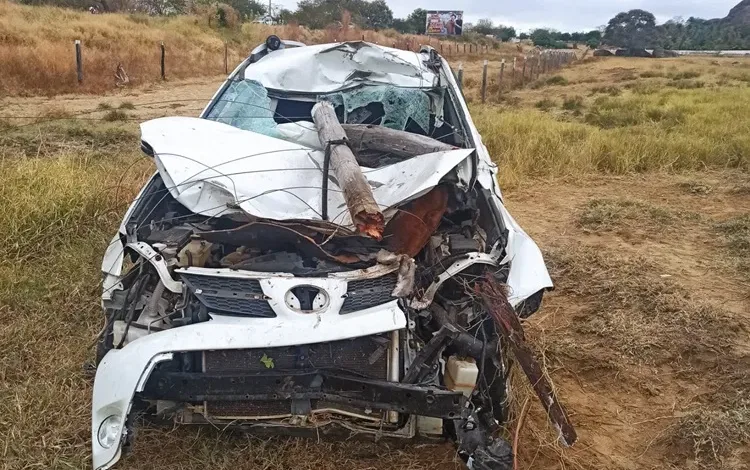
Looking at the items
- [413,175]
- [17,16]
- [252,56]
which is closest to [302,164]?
[413,175]

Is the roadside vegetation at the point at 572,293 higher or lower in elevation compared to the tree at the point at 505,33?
lower

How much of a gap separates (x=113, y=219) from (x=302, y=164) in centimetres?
236

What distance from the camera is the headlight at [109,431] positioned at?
2.09 meters

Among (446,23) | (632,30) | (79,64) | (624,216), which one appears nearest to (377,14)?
(446,23)

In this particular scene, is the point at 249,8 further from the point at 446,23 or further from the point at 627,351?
the point at 627,351

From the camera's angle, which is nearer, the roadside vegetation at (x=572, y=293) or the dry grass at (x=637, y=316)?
the roadside vegetation at (x=572, y=293)

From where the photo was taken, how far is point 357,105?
4402 millimetres

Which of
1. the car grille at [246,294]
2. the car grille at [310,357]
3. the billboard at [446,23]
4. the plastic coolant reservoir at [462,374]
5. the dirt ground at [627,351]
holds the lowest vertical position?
the dirt ground at [627,351]

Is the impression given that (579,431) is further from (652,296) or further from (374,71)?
(374,71)

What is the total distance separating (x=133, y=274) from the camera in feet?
8.58

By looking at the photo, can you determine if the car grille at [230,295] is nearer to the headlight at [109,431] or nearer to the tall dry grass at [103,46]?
the headlight at [109,431]

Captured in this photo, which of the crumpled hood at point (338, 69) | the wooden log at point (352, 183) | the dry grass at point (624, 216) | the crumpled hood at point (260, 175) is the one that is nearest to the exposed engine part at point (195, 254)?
the crumpled hood at point (260, 175)

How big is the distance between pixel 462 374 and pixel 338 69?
3.11 m

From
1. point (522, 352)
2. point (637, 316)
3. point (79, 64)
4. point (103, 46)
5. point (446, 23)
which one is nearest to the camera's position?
point (522, 352)
